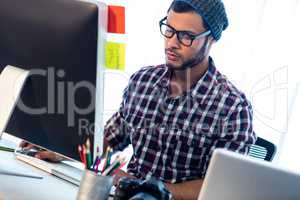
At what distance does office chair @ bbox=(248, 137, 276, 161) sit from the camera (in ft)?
6.03

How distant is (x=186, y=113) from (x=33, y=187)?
0.69 m

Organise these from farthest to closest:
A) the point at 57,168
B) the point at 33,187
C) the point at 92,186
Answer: the point at 57,168 < the point at 33,187 < the point at 92,186

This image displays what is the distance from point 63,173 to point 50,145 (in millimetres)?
150

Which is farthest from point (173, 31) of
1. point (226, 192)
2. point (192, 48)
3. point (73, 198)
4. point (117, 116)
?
point (226, 192)

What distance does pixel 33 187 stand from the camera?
126 centimetres

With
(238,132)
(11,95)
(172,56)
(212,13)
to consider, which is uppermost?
(212,13)

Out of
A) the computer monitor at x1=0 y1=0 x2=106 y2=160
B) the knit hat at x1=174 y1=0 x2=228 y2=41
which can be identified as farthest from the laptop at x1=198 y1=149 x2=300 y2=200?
the knit hat at x1=174 y1=0 x2=228 y2=41

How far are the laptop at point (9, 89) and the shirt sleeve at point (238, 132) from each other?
0.76 m

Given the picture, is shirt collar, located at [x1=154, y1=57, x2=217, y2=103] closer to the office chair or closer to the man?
the man

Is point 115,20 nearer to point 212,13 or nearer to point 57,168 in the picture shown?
point 57,168

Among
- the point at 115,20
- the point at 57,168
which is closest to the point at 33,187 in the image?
the point at 57,168

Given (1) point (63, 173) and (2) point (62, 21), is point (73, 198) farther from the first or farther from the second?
(2) point (62, 21)

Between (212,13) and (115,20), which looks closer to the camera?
(115,20)

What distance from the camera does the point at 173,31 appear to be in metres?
1.75
